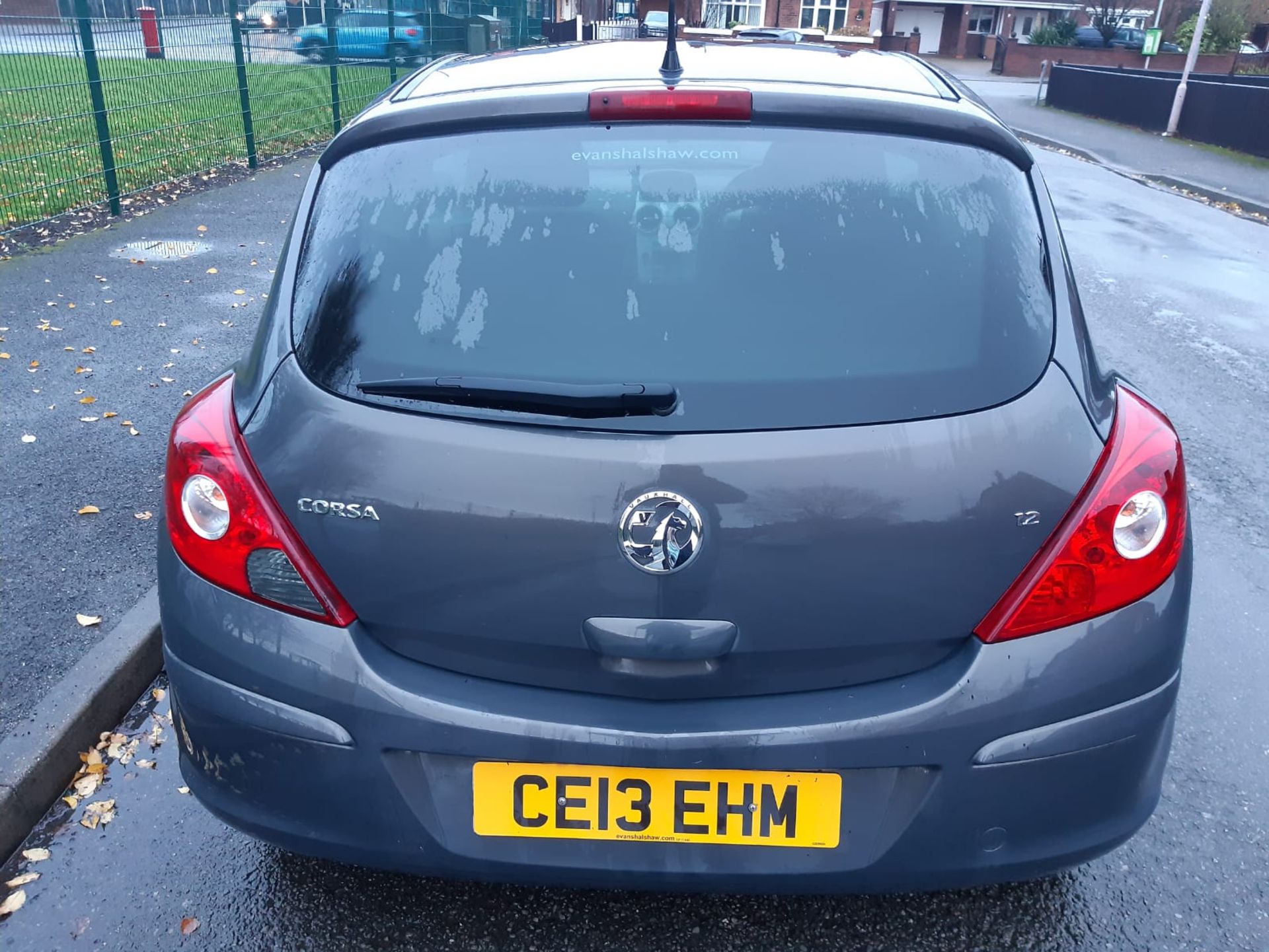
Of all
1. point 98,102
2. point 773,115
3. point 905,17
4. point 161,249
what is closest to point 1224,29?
point 905,17

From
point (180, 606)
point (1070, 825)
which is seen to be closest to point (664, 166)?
point (180, 606)

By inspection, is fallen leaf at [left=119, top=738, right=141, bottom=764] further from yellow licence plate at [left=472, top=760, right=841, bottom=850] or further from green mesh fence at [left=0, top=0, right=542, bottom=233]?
green mesh fence at [left=0, top=0, right=542, bottom=233]

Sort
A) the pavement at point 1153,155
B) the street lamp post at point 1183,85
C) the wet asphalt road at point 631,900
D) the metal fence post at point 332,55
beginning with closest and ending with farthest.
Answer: the wet asphalt road at point 631,900 < the metal fence post at point 332,55 < the pavement at point 1153,155 < the street lamp post at point 1183,85

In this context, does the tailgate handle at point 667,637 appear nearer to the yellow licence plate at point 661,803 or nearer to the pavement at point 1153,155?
the yellow licence plate at point 661,803

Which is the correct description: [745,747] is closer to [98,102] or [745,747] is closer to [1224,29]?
[98,102]

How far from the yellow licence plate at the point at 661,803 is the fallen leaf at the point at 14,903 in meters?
0.99

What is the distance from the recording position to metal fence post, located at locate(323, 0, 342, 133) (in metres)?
13.7

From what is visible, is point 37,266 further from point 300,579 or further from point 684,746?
point 684,746

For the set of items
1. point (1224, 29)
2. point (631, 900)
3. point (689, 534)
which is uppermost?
point (689, 534)

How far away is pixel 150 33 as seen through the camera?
31.0 ft

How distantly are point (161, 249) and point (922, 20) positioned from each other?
2637 inches

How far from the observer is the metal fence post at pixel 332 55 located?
1372 centimetres

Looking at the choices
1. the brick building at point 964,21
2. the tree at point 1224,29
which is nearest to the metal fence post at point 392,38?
the tree at point 1224,29

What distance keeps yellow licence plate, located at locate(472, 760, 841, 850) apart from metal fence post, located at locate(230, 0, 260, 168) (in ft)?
36.5
